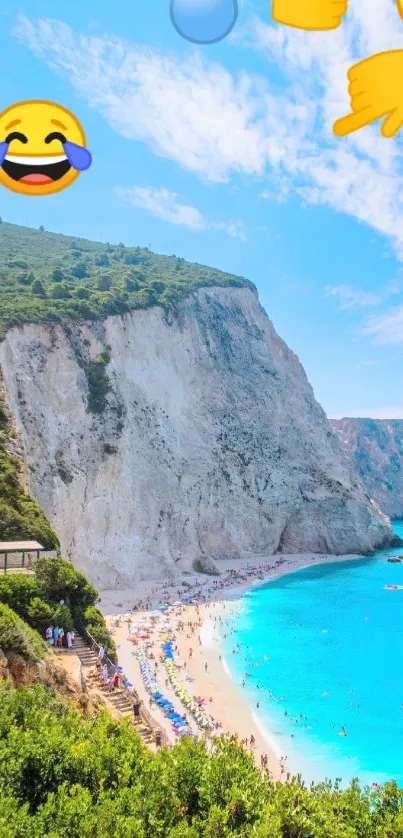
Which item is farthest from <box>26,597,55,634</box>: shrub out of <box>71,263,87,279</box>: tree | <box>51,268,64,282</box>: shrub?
<box>71,263,87,279</box>: tree

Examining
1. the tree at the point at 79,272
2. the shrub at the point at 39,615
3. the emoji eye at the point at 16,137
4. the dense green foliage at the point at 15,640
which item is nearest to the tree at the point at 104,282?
the tree at the point at 79,272

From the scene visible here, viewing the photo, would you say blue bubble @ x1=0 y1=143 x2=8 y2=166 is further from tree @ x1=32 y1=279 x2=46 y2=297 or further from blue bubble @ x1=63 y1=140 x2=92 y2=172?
tree @ x1=32 y1=279 x2=46 y2=297

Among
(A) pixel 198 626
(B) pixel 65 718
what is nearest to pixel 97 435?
(A) pixel 198 626

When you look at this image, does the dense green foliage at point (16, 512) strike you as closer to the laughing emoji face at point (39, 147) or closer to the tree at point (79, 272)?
the laughing emoji face at point (39, 147)

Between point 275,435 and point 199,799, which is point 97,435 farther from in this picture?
point 199,799

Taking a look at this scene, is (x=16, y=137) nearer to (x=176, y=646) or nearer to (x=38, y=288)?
(x=176, y=646)

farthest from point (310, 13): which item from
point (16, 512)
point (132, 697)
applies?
point (16, 512)
